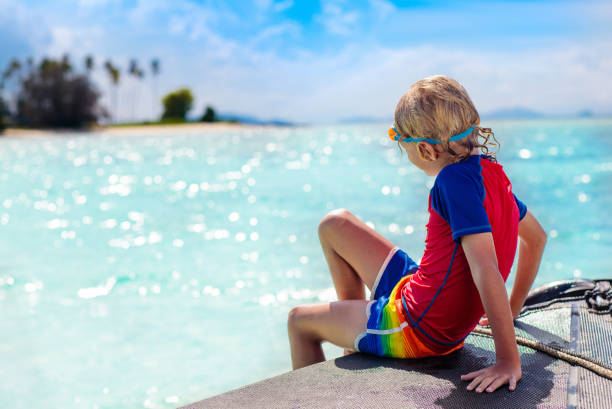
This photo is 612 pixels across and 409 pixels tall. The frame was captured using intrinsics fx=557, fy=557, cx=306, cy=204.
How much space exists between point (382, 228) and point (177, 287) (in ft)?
11.6

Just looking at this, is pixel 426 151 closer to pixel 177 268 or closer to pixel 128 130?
pixel 177 268

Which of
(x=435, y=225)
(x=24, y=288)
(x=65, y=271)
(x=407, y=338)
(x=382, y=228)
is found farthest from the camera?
(x=382, y=228)

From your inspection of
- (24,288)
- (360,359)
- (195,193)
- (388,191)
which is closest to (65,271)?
(24,288)

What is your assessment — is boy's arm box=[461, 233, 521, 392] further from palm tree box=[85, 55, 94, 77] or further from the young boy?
palm tree box=[85, 55, 94, 77]

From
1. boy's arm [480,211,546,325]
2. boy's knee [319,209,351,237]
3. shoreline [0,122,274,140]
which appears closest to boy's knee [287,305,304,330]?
boy's knee [319,209,351,237]

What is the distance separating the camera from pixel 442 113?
1.78 metres

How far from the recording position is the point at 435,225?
6.19 feet

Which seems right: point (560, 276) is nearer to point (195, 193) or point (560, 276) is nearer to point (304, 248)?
point (304, 248)

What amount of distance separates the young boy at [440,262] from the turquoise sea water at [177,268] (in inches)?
74.0

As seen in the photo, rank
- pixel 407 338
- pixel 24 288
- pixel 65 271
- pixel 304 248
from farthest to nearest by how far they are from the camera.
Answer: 1. pixel 304 248
2. pixel 65 271
3. pixel 24 288
4. pixel 407 338

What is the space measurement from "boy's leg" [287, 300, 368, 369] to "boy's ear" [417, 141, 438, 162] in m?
0.60

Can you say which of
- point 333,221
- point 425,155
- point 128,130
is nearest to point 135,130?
point 128,130

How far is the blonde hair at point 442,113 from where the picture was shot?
1781mm

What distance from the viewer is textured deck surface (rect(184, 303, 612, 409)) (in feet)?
5.68
